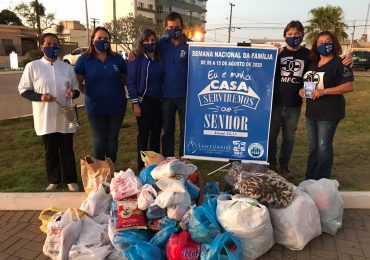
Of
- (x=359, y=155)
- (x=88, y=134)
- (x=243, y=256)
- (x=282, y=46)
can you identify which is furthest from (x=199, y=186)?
(x=88, y=134)

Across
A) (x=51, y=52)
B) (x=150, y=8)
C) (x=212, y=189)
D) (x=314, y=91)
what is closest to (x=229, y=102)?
(x=314, y=91)

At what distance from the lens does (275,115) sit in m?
4.60

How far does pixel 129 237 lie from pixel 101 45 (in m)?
2.17

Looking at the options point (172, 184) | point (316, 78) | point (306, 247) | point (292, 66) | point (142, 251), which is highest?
point (292, 66)

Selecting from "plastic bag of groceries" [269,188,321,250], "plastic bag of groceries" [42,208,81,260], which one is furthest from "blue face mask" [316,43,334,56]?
"plastic bag of groceries" [42,208,81,260]

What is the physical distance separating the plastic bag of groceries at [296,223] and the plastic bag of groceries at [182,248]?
783mm

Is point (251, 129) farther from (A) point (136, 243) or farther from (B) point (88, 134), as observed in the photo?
(B) point (88, 134)

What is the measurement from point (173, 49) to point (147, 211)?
206cm

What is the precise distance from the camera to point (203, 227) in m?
3.01

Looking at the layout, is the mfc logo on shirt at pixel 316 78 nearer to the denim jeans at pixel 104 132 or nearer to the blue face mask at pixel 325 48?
the blue face mask at pixel 325 48

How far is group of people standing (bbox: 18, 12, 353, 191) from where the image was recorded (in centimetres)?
398

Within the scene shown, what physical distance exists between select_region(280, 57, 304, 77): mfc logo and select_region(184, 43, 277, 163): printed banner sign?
20 cm

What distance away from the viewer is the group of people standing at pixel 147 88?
157 inches

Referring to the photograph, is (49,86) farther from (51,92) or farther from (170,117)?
(170,117)
